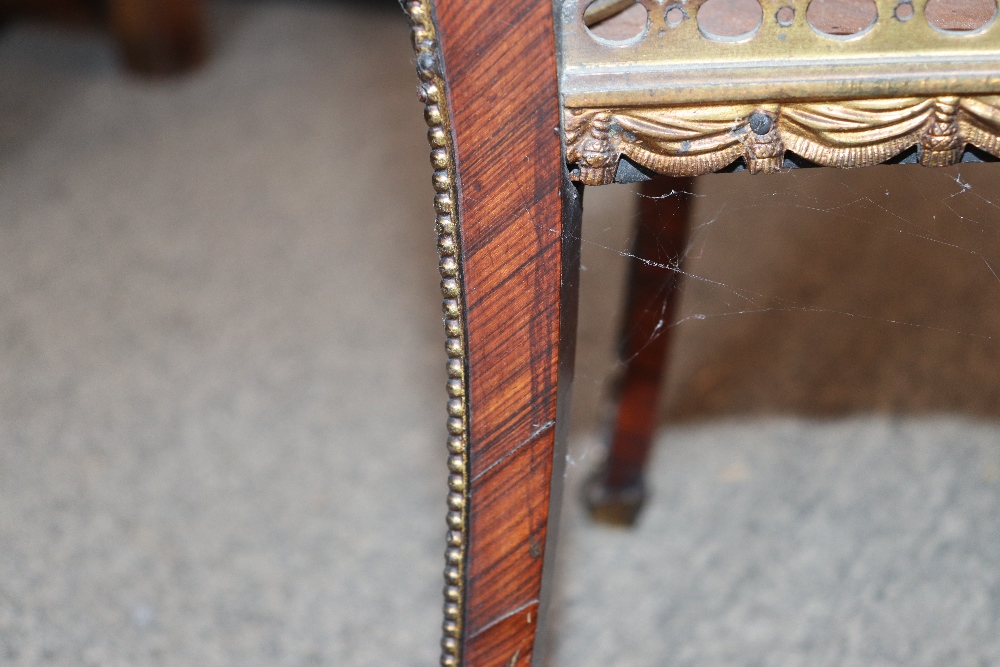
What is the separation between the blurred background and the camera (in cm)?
83

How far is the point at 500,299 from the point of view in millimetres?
467

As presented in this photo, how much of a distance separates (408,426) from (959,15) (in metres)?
0.74

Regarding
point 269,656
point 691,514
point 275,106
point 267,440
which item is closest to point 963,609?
point 691,514

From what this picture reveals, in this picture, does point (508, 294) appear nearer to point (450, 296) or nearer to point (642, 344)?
point (450, 296)

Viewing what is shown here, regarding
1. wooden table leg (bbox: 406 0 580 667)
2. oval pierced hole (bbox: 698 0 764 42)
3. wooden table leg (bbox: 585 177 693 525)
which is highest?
oval pierced hole (bbox: 698 0 764 42)

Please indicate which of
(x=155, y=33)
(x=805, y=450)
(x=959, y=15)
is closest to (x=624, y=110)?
(x=959, y=15)

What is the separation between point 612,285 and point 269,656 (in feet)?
2.02

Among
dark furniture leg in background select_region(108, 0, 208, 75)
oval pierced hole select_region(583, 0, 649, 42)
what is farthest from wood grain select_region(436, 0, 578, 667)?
dark furniture leg in background select_region(108, 0, 208, 75)

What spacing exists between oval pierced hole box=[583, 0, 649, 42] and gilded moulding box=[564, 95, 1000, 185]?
10cm

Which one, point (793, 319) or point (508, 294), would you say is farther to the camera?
point (793, 319)

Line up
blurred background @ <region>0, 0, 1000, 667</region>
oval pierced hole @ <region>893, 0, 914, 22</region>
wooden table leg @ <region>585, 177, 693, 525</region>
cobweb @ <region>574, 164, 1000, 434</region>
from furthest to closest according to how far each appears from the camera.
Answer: cobweb @ <region>574, 164, 1000, 434</region>, blurred background @ <region>0, 0, 1000, 667</region>, wooden table leg @ <region>585, 177, 693, 525</region>, oval pierced hole @ <region>893, 0, 914, 22</region>

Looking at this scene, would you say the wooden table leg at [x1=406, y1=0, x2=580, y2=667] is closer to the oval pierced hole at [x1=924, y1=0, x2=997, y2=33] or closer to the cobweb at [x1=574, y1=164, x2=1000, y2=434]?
the oval pierced hole at [x1=924, y1=0, x2=997, y2=33]

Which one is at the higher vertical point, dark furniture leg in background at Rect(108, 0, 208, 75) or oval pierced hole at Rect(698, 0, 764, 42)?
oval pierced hole at Rect(698, 0, 764, 42)

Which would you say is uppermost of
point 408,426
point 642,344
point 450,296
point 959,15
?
point 959,15
